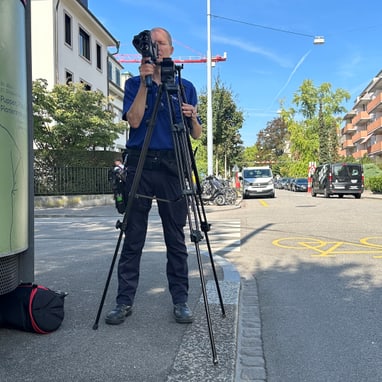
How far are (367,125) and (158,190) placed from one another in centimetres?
7541

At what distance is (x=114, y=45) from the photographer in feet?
102

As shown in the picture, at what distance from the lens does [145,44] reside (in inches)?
115

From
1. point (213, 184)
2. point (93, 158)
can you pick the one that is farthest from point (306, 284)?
point (93, 158)

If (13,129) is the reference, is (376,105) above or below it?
above

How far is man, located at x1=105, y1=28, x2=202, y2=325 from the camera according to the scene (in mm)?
3287

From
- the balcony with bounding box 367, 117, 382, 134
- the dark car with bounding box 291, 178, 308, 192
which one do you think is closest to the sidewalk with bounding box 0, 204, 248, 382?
the dark car with bounding box 291, 178, 308, 192

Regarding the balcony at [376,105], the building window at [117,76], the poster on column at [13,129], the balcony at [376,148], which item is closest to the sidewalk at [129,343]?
the poster on column at [13,129]

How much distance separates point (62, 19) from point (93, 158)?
26.3 ft

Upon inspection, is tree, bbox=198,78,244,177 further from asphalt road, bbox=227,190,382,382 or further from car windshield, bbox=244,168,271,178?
asphalt road, bbox=227,190,382,382

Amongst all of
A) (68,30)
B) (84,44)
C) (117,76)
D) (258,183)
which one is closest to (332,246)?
(258,183)

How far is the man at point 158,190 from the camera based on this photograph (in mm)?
3287

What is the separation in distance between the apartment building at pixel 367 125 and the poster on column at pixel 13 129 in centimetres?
5650

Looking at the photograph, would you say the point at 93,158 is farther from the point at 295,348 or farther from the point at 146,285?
the point at 295,348

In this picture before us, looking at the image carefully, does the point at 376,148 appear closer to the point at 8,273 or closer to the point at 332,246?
the point at 332,246
